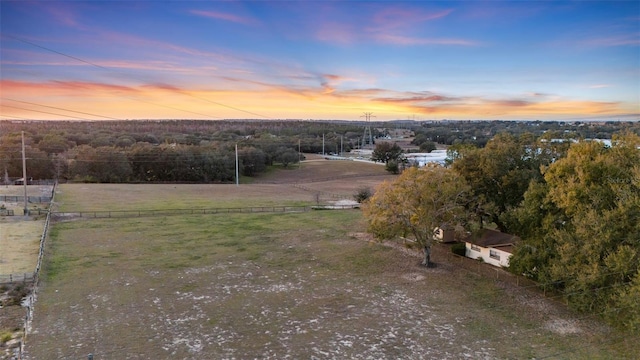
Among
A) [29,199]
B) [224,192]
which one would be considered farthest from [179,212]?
[29,199]

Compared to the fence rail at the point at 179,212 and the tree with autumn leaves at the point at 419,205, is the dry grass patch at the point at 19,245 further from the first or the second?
the tree with autumn leaves at the point at 419,205

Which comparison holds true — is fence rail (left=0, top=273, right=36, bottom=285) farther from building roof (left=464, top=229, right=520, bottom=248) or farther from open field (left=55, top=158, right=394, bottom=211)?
building roof (left=464, top=229, right=520, bottom=248)

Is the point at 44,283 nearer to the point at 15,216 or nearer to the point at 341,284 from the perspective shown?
the point at 341,284

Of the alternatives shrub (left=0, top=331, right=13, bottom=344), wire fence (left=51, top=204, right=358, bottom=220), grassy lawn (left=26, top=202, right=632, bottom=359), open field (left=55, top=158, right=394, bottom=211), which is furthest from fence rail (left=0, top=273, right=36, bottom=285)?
open field (left=55, top=158, right=394, bottom=211)

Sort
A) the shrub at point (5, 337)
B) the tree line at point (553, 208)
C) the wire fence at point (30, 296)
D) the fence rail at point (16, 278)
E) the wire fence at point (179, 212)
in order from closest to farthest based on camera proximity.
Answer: the wire fence at point (30, 296), the shrub at point (5, 337), the tree line at point (553, 208), the fence rail at point (16, 278), the wire fence at point (179, 212)

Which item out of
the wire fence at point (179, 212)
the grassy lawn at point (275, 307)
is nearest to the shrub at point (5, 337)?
the grassy lawn at point (275, 307)

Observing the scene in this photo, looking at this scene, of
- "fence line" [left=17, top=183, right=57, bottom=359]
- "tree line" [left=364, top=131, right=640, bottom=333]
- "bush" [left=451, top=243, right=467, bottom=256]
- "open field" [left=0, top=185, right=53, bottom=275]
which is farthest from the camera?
"bush" [left=451, top=243, right=467, bottom=256]
